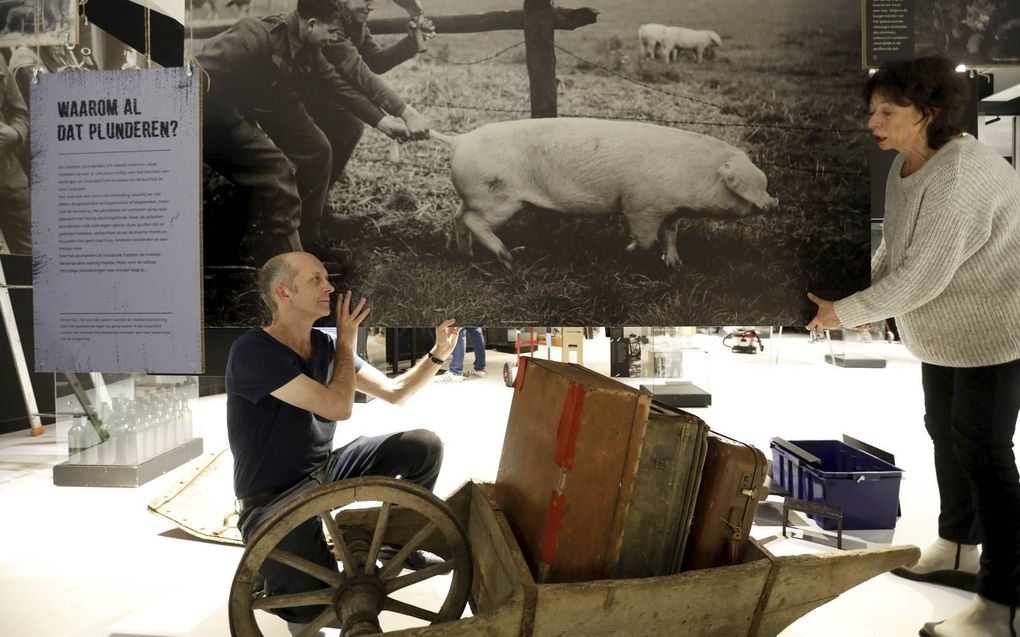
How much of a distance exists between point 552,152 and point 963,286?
1.36 m

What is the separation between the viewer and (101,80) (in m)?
2.17

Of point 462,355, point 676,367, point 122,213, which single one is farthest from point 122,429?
point 676,367

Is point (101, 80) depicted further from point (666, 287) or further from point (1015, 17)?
point (1015, 17)

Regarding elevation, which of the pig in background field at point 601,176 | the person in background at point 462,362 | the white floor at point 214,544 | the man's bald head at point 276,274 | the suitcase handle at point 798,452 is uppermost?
the pig in background field at point 601,176

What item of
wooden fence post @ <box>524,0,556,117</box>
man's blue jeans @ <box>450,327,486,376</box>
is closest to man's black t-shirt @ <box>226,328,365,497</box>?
wooden fence post @ <box>524,0,556,117</box>

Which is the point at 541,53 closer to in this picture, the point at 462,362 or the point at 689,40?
the point at 689,40

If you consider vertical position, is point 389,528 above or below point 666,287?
below

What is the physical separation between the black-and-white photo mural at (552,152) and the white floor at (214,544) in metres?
1.24

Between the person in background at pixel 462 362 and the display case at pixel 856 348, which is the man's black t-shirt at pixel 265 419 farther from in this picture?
the display case at pixel 856 348

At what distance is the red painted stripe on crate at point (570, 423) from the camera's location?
1477 millimetres

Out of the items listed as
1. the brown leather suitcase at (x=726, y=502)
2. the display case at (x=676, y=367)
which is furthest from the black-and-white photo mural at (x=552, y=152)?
the display case at (x=676, y=367)

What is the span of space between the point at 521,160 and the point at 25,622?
2.41 metres

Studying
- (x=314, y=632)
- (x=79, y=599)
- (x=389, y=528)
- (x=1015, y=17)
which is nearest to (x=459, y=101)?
(x=389, y=528)

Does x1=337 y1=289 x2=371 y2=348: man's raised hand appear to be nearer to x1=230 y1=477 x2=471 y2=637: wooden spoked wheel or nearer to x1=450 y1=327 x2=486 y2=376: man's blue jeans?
x1=230 y1=477 x2=471 y2=637: wooden spoked wheel
